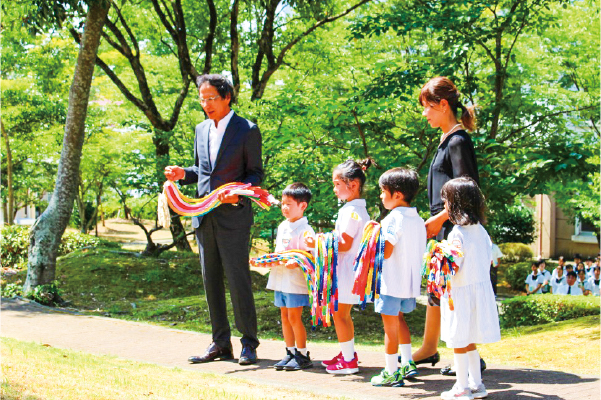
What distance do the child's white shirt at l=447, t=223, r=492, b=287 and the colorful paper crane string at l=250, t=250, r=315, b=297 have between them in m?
1.45

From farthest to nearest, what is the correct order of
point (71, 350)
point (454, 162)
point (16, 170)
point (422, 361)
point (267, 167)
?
point (16, 170) → point (267, 167) → point (71, 350) → point (422, 361) → point (454, 162)

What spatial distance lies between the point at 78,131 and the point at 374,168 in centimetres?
511

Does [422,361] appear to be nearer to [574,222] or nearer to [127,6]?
[127,6]

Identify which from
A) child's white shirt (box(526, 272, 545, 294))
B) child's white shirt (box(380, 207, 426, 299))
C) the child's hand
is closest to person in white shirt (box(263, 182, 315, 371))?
the child's hand

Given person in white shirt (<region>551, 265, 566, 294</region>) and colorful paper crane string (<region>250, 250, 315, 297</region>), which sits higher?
colorful paper crane string (<region>250, 250, 315, 297</region>)

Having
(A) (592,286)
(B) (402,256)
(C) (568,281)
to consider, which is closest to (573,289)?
(C) (568,281)

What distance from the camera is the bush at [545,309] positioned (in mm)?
10578

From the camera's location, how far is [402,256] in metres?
5.13

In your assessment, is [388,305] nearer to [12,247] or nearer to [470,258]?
[470,258]

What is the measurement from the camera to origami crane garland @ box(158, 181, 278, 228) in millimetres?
5887

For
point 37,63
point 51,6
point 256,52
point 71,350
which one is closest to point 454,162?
point 71,350

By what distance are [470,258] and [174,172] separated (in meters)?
2.92

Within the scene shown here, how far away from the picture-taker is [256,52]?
64.7ft

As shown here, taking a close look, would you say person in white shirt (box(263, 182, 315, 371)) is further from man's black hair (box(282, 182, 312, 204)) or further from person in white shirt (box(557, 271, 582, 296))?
person in white shirt (box(557, 271, 582, 296))
